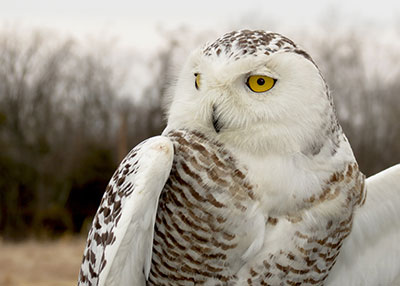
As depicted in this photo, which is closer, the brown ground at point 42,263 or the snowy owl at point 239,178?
the snowy owl at point 239,178

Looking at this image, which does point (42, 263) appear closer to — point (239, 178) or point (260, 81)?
point (239, 178)

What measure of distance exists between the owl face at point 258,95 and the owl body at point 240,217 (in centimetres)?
9

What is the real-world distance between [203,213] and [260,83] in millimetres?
644

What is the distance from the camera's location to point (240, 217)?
251 cm

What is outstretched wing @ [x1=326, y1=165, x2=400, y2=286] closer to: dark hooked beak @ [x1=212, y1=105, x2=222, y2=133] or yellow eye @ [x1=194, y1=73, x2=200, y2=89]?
dark hooked beak @ [x1=212, y1=105, x2=222, y2=133]

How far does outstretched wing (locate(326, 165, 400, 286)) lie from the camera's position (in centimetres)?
301

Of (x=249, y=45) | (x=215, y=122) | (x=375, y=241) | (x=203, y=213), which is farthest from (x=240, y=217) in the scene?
(x=375, y=241)

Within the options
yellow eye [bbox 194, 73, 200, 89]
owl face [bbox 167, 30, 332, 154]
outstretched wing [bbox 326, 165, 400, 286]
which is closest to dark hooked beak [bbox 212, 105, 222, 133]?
owl face [bbox 167, 30, 332, 154]

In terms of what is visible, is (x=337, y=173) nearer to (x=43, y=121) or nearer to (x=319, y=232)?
(x=319, y=232)

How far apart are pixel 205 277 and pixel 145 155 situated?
2.16 feet

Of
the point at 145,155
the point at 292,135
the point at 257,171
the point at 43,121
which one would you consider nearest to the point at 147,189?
the point at 145,155

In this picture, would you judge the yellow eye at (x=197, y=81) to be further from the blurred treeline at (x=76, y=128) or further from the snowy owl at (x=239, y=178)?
the blurred treeline at (x=76, y=128)

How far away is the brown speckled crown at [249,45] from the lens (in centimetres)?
243

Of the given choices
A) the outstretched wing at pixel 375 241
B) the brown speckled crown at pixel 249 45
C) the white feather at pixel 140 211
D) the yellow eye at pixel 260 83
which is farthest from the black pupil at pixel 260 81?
the outstretched wing at pixel 375 241
